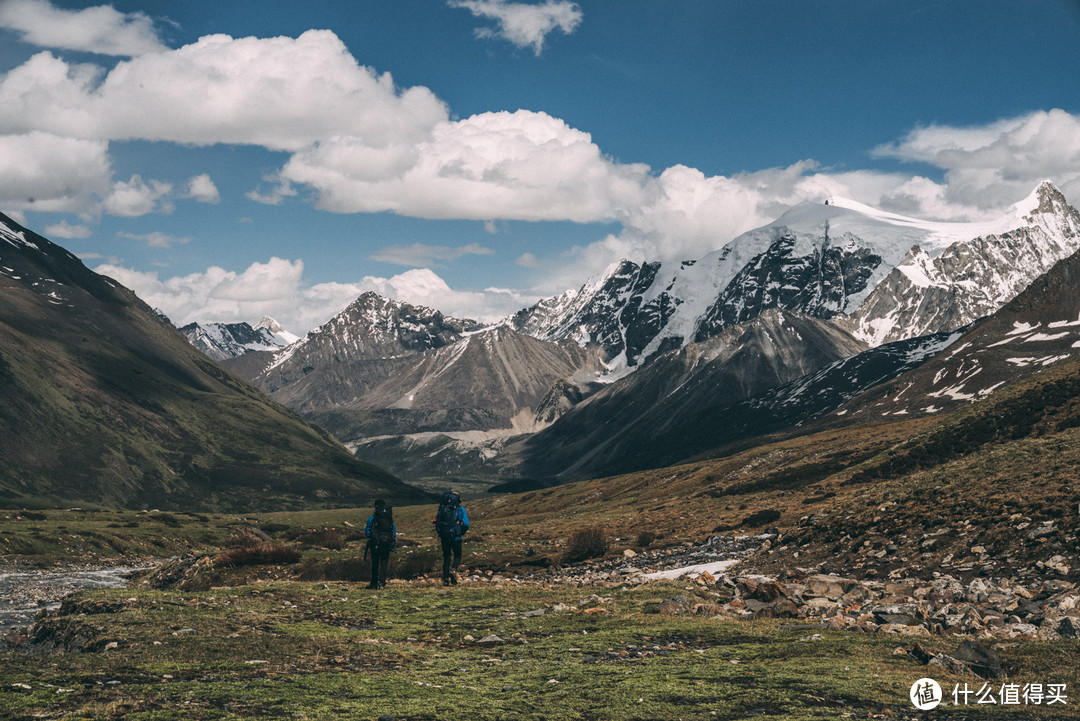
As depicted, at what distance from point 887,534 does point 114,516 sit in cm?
12868

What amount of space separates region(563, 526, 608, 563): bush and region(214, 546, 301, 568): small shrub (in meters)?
18.9

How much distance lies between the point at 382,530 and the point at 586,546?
27.8 meters

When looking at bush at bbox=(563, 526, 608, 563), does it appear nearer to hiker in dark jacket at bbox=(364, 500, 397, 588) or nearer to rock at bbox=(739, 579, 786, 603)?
hiker in dark jacket at bbox=(364, 500, 397, 588)

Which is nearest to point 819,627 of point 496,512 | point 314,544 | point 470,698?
point 470,698

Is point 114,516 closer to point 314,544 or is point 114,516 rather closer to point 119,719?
point 314,544

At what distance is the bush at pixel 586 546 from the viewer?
5675 centimetres

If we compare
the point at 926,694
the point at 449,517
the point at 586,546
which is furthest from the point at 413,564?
the point at 926,694

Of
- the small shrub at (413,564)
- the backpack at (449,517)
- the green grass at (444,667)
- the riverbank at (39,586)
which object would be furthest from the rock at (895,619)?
the riverbank at (39,586)

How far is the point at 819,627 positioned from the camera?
2270cm

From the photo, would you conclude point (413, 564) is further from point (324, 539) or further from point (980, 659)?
point (980, 659)

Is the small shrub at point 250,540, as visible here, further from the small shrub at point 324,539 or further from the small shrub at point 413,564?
the small shrub at point 413,564

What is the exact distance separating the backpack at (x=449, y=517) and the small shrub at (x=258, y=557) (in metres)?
14.9

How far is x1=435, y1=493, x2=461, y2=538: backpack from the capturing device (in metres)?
35.5

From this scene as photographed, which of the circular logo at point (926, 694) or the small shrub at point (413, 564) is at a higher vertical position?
the circular logo at point (926, 694)
